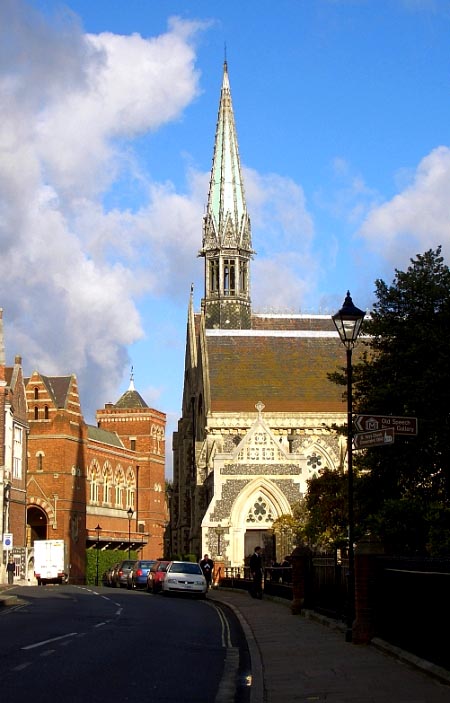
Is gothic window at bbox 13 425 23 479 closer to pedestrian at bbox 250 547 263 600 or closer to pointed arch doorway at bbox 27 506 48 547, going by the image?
pointed arch doorway at bbox 27 506 48 547

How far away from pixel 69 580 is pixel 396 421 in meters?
61.2

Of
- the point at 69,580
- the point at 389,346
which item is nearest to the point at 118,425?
the point at 69,580

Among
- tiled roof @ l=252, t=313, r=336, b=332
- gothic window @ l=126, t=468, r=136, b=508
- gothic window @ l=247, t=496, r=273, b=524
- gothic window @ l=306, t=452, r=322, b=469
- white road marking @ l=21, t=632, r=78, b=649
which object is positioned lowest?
white road marking @ l=21, t=632, r=78, b=649

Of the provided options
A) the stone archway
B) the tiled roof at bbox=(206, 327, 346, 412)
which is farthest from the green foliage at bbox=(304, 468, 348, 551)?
the tiled roof at bbox=(206, 327, 346, 412)

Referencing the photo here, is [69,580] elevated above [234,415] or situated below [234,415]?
below

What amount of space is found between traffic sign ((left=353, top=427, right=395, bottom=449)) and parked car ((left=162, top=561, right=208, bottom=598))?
2140 centimetres

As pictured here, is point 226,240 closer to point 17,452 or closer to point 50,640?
point 17,452

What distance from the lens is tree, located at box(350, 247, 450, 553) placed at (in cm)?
2786

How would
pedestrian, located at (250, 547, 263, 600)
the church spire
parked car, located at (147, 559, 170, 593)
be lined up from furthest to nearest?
the church spire < parked car, located at (147, 559, 170, 593) < pedestrian, located at (250, 547, 263, 600)

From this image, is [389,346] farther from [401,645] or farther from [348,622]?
[401,645]

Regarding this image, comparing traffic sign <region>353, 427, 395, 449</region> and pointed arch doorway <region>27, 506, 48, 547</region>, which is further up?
pointed arch doorway <region>27, 506, 48, 547</region>

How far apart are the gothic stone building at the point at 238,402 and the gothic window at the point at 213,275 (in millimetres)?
64

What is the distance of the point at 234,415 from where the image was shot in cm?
6062

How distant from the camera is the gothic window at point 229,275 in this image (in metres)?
72.9
